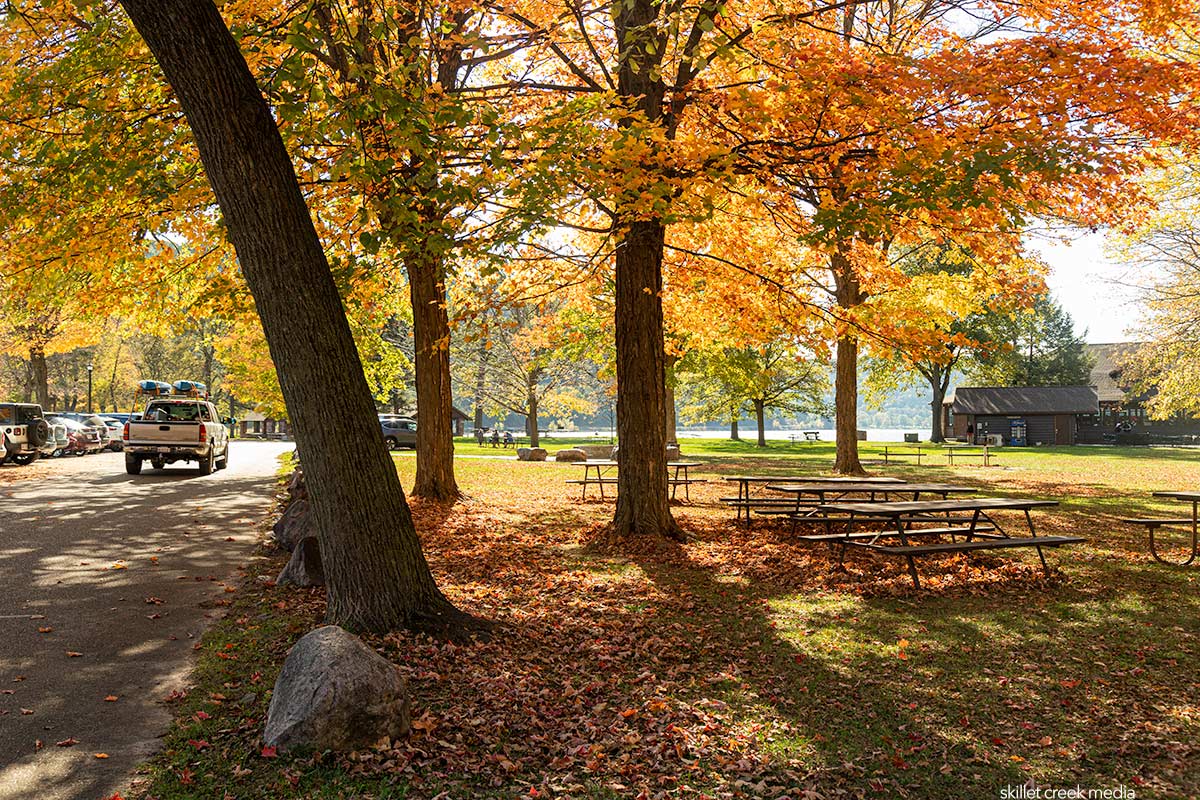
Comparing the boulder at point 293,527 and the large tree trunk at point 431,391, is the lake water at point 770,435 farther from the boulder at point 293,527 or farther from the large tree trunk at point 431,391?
the boulder at point 293,527

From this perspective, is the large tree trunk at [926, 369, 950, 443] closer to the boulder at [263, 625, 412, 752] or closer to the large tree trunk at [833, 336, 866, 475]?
the large tree trunk at [833, 336, 866, 475]

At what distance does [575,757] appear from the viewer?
5066 millimetres

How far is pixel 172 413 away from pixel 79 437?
11.8 metres

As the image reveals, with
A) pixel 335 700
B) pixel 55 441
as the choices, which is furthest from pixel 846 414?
pixel 55 441

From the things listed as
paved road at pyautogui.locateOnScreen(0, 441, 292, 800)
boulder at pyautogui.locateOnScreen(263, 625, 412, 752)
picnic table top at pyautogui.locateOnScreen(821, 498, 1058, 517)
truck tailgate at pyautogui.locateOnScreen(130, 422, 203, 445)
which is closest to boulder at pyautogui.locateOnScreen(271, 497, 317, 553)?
paved road at pyautogui.locateOnScreen(0, 441, 292, 800)

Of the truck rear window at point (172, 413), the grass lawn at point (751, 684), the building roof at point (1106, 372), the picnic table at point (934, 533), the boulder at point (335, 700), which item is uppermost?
the building roof at point (1106, 372)

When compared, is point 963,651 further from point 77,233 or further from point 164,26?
point 77,233

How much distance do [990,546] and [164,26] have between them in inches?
352

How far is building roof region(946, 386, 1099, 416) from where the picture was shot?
62.2 m

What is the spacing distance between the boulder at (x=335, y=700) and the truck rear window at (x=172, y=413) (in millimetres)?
21154

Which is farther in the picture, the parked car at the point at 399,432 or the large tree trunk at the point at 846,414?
the parked car at the point at 399,432

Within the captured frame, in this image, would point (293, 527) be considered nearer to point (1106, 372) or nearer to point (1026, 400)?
point (1026, 400)

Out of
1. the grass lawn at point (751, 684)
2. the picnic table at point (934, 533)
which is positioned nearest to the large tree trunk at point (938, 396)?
the grass lawn at point (751, 684)

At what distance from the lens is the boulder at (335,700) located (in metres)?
4.90
